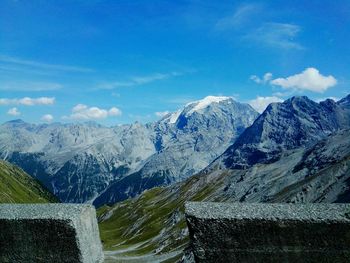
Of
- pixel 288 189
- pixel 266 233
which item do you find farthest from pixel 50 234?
pixel 288 189

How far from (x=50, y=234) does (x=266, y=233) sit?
5.12 meters

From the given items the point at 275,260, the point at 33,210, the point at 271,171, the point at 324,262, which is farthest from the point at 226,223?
the point at 271,171

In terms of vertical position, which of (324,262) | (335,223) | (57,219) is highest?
(57,219)

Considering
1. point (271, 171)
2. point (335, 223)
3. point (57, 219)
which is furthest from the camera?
point (271, 171)

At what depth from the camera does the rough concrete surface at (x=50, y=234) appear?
34.9 feet

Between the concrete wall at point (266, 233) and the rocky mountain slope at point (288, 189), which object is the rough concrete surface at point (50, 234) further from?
the rocky mountain slope at point (288, 189)

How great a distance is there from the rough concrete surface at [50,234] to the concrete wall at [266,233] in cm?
254

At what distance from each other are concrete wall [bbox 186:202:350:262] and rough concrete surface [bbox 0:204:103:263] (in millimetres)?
2541

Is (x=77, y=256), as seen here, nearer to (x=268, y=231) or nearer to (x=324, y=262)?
(x=268, y=231)

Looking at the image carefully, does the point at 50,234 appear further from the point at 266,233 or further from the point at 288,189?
the point at 288,189

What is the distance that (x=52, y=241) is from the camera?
10750mm

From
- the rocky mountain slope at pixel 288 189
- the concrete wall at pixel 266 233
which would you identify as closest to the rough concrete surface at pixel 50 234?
the concrete wall at pixel 266 233

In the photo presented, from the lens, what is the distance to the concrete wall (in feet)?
32.4

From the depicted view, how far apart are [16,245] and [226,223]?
17.6ft
